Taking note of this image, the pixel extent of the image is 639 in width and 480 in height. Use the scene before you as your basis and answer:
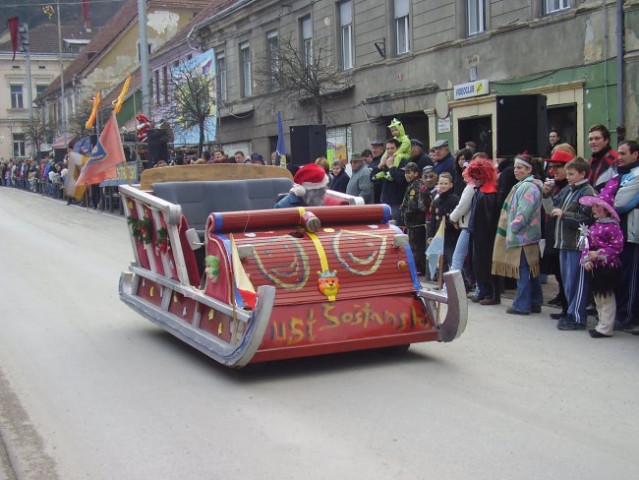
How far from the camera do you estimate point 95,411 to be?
644cm

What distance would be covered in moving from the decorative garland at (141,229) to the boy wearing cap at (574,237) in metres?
4.13

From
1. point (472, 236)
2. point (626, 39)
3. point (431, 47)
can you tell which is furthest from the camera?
point (431, 47)

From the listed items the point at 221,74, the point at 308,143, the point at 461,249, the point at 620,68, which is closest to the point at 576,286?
the point at 461,249

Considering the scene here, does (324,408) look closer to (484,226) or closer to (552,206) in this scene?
(552,206)

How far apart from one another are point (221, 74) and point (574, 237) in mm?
28546

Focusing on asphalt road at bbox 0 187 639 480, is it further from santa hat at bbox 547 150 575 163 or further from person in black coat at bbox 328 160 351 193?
person in black coat at bbox 328 160 351 193

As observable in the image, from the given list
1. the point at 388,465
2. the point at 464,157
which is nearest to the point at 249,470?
the point at 388,465

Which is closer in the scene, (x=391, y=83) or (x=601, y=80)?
(x=601, y=80)

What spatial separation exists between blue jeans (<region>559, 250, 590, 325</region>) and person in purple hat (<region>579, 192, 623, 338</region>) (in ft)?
0.53

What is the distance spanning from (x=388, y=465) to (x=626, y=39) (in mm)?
12775

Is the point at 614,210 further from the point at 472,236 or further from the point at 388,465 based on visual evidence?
the point at 388,465

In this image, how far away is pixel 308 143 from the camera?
17.4m

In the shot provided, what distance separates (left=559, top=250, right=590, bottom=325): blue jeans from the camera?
889 cm

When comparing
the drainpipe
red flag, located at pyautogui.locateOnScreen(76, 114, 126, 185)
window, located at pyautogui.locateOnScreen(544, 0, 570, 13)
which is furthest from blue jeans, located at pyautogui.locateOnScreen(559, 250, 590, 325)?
window, located at pyautogui.locateOnScreen(544, 0, 570, 13)
